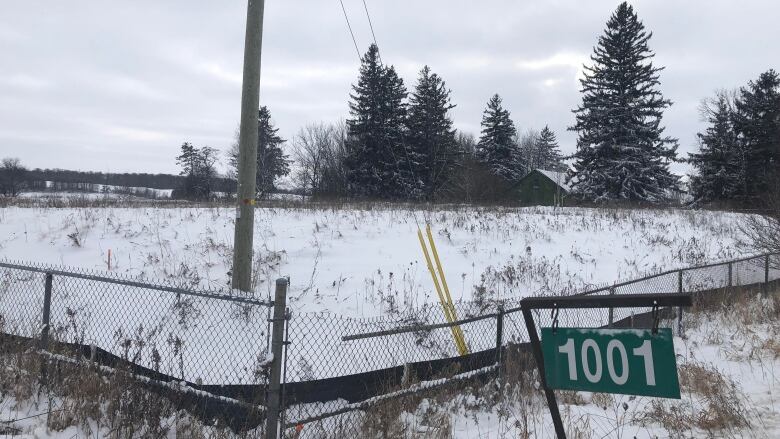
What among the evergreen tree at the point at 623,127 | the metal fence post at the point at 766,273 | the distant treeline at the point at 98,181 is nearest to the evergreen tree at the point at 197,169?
the distant treeline at the point at 98,181

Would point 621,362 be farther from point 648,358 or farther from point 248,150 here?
point 248,150

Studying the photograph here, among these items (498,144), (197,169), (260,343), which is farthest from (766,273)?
(197,169)

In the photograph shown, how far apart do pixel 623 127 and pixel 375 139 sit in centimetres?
1778

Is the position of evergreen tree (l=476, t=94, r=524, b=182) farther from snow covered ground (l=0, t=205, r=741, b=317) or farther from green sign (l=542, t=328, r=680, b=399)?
green sign (l=542, t=328, r=680, b=399)

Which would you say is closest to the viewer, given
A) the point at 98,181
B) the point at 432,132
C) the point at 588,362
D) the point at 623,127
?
the point at 588,362

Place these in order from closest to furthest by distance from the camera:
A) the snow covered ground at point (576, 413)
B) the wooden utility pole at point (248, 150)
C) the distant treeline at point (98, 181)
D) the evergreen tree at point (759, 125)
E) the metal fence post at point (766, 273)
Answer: the snow covered ground at point (576, 413) < the wooden utility pole at point (248, 150) < the metal fence post at point (766, 273) < the evergreen tree at point (759, 125) < the distant treeline at point (98, 181)

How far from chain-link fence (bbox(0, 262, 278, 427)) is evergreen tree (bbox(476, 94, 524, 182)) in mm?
46158

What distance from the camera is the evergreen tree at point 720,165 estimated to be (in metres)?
38.9

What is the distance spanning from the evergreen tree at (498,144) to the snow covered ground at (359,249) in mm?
36628

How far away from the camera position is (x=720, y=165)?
129 feet

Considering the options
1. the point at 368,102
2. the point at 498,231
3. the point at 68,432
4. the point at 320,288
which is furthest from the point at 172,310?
the point at 368,102

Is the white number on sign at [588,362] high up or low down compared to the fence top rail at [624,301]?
down

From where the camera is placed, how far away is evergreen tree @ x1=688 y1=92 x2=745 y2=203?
38.9 m

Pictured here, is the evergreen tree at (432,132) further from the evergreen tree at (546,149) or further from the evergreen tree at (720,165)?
the evergreen tree at (546,149)
